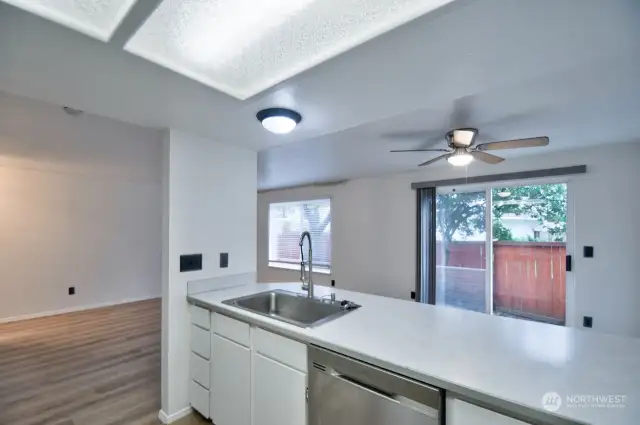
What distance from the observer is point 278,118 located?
1.85 m

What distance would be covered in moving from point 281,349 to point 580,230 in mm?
3640

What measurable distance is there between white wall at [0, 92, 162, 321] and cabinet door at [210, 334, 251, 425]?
2.16 m

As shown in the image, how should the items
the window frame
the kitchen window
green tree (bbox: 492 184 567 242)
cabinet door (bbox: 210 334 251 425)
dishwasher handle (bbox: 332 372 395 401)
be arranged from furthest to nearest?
the kitchen window, the window frame, green tree (bbox: 492 184 567 242), cabinet door (bbox: 210 334 251 425), dishwasher handle (bbox: 332 372 395 401)

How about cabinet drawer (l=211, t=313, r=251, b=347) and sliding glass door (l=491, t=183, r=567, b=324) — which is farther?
sliding glass door (l=491, t=183, r=567, b=324)

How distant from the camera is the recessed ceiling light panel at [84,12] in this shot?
1.01 meters

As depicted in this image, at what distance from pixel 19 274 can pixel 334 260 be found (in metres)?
4.85

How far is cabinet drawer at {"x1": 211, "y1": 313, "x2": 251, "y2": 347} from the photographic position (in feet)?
6.14

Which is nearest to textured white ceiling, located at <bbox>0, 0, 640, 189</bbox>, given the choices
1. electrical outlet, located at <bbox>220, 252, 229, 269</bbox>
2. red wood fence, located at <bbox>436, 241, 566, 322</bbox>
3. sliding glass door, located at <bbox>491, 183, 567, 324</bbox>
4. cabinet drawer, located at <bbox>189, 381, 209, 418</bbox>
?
electrical outlet, located at <bbox>220, 252, 229, 269</bbox>

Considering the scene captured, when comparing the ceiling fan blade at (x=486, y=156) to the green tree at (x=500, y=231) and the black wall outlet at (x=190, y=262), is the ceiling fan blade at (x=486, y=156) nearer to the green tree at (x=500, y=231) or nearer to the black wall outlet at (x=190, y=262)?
the green tree at (x=500, y=231)

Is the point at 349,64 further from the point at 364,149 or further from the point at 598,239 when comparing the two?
the point at 598,239

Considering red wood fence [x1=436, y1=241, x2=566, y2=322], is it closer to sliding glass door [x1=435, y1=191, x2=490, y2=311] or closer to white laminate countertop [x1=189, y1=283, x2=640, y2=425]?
sliding glass door [x1=435, y1=191, x2=490, y2=311]

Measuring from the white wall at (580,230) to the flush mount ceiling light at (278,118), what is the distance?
3027mm

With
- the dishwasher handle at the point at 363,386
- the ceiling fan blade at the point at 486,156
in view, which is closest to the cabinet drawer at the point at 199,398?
the dishwasher handle at the point at 363,386

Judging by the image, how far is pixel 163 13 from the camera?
106cm
